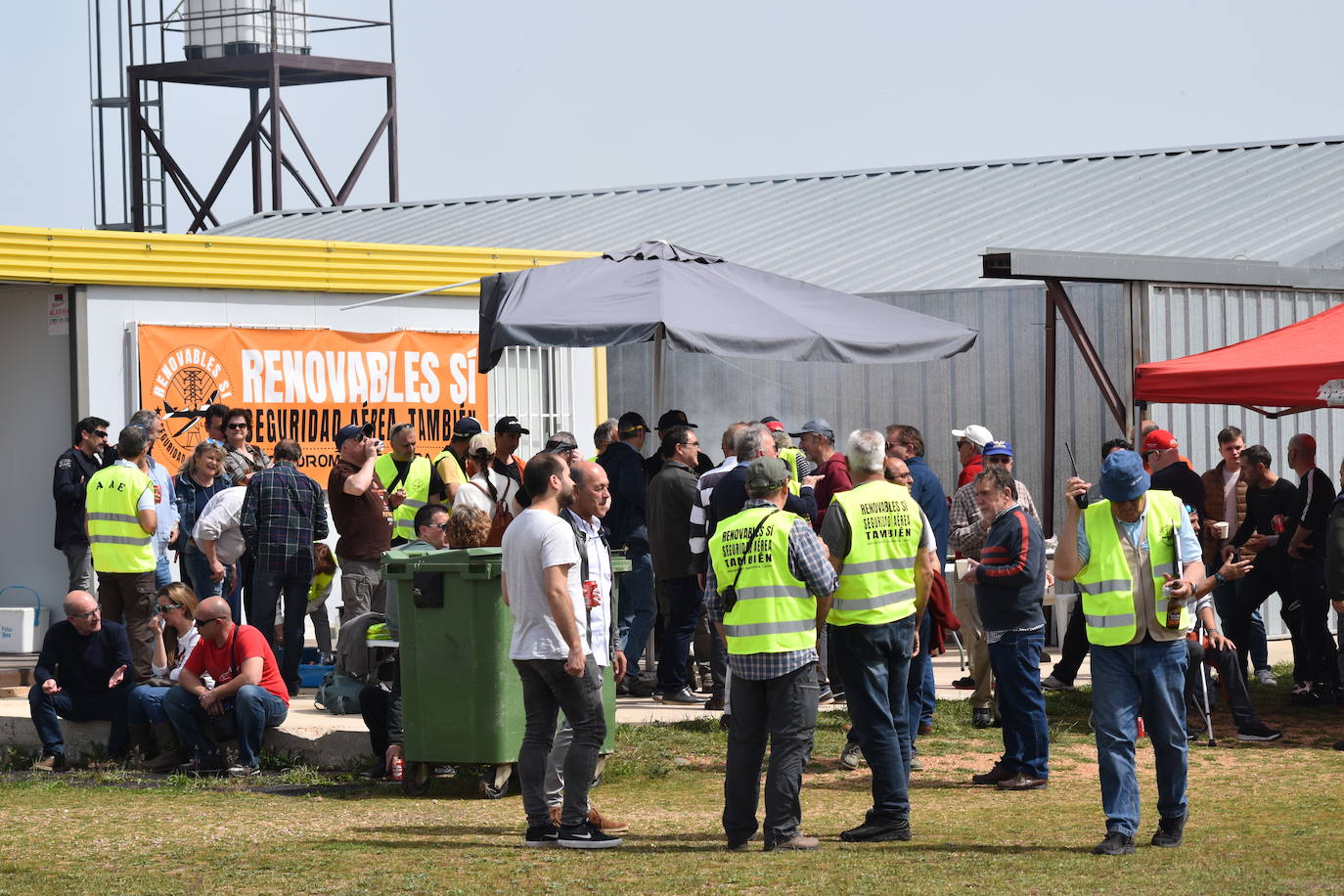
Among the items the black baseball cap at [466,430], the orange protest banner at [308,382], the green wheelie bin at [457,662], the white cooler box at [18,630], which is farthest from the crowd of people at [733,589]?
the orange protest banner at [308,382]

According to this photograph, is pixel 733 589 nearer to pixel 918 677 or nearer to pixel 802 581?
pixel 802 581

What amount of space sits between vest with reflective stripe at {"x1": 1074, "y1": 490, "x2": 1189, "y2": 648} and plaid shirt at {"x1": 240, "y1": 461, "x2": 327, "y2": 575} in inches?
222

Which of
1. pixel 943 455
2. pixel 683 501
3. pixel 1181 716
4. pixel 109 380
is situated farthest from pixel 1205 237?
pixel 1181 716

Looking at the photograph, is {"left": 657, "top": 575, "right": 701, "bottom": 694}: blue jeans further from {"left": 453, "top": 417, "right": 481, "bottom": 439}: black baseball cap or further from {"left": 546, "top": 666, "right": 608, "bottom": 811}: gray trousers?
{"left": 546, "top": 666, "right": 608, "bottom": 811}: gray trousers

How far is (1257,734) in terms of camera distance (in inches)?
430

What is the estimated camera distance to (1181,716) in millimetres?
7848

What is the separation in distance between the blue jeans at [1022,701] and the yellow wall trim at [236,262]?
7.84 m

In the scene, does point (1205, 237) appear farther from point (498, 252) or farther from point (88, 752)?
point (88, 752)

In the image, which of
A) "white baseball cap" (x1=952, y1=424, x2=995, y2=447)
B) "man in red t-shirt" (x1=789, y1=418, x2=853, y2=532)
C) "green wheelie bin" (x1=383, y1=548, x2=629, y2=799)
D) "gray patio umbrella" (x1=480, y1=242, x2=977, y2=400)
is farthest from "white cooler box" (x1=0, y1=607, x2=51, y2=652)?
"white baseball cap" (x1=952, y1=424, x2=995, y2=447)

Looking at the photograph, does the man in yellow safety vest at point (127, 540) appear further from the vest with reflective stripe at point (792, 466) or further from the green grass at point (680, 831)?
the vest with reflective stripe at point (792, 466)

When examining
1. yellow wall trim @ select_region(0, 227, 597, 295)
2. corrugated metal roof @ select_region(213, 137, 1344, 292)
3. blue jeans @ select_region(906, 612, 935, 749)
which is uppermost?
corrugated metal roof @ select_region(213, 137, 1344, 292)

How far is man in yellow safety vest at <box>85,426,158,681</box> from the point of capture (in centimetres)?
1234

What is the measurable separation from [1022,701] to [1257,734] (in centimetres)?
217

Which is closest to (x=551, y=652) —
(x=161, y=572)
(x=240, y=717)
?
(x=240, y=717)
